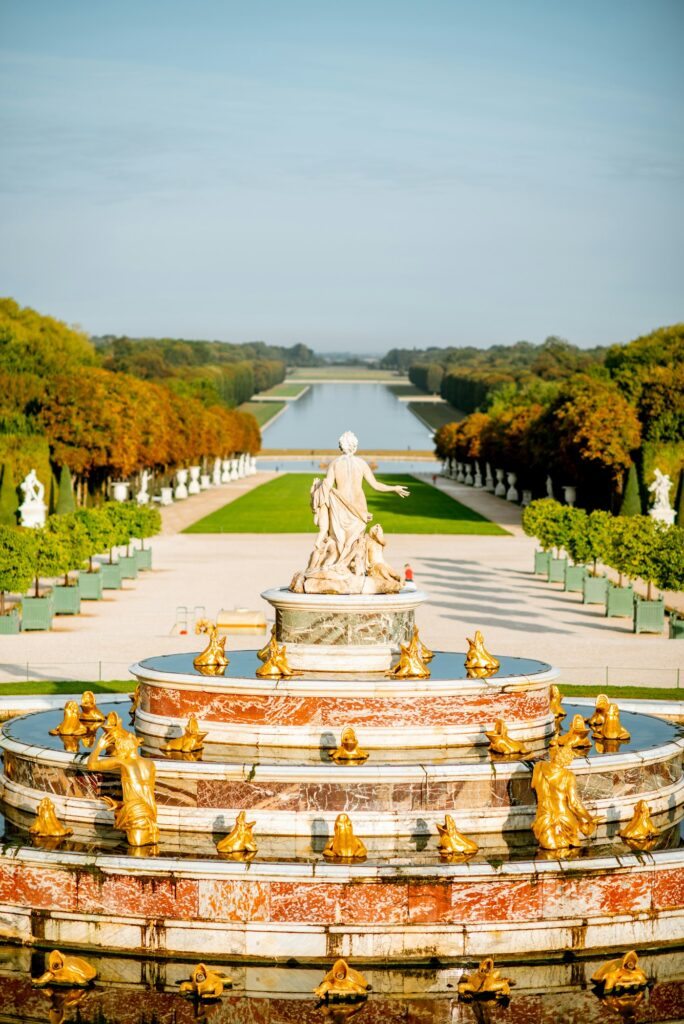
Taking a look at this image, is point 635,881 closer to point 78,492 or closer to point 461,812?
point 461,812

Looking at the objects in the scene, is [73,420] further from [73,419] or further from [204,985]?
[204,985]

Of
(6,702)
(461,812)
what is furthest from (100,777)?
(6,702)

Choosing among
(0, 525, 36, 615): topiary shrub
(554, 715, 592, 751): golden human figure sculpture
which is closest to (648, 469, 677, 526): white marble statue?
(0, 525, 36, 615): topiary shrub

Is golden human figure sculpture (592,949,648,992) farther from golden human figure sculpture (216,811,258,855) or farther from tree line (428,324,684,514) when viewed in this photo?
tree line (428,324,684,514)

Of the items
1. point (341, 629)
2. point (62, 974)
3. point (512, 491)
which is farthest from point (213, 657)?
point (512, 491)

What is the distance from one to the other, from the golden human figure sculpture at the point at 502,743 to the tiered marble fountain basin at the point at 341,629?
9.46ft

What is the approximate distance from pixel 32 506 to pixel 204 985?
50.9 meters

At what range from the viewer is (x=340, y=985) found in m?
15.9

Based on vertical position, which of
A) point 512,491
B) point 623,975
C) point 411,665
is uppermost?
point 411,665

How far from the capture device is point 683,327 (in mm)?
84125

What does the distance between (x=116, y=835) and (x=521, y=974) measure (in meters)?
5.39

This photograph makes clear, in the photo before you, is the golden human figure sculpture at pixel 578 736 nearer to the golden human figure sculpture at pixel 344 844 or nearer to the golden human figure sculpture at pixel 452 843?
the golden human figure sculpture at pixel 452 843

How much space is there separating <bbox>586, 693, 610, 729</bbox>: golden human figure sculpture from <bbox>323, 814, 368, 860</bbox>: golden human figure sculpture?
18.9 feet

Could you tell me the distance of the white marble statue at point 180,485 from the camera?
9401cm
